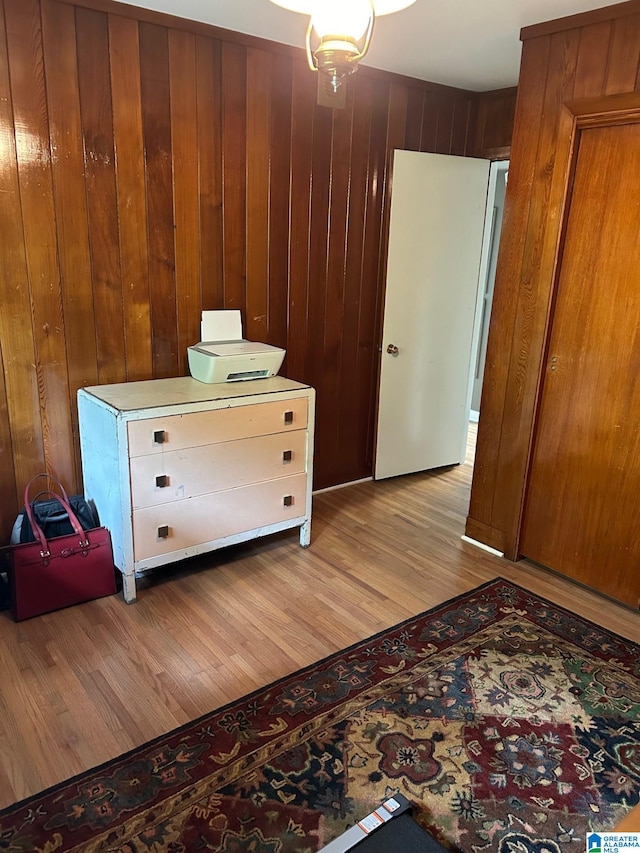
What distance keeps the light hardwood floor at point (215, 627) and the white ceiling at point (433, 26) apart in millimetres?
2404

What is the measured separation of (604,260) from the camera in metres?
2.62

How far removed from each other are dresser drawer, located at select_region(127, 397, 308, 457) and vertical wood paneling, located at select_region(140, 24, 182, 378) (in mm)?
559

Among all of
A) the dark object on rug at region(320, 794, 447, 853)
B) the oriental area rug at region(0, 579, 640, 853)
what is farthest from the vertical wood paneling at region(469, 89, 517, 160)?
the dark object on rug at region(320, 794, 447, 853)

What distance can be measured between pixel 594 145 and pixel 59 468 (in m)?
2.71

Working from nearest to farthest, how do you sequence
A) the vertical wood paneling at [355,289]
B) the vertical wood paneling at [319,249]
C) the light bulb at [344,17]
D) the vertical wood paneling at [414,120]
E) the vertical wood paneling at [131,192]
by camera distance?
the light bulb at [344,17] < the vertical wood paneling at [131,192] < the vertical wood paneling at [319,249] < the vertical wood paneling at [355,289] < the vertical wood paneling at [414,120]

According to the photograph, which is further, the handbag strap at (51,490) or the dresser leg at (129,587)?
the handbag strap at (51,490)

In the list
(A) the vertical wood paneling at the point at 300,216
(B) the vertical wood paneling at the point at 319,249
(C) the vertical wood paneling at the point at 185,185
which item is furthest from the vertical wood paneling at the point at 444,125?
(C) the vertical wood paneling at the point at 185,185

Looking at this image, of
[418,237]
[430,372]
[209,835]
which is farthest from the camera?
[430,372]

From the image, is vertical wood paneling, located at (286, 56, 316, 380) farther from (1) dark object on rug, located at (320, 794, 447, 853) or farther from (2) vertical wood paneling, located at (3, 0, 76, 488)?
(1) dark object on rug, located at (320, 794, 447, 853)

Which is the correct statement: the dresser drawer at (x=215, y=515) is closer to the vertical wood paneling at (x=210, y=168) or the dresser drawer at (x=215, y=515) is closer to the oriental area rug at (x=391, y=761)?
the oriental area rug at (x=391, y=761)

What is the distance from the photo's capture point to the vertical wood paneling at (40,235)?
2.41 m

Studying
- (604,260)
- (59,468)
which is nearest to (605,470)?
(604,260)

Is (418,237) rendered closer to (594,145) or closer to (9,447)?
(594,145)

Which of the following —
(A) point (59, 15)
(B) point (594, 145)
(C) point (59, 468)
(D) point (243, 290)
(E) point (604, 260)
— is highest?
(A) point (59, 15)
